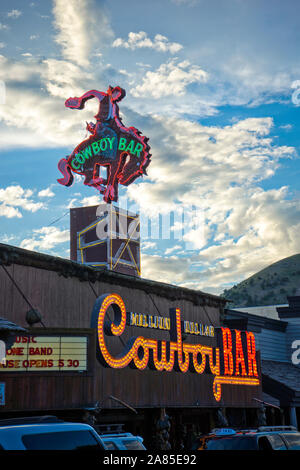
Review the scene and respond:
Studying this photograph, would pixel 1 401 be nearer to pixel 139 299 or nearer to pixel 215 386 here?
pixel 139 299

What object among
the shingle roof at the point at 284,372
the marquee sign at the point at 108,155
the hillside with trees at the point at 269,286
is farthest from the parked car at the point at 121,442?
the hillside with trees at the point at 269,286

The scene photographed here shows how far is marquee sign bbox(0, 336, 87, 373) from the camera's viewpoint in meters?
19.5

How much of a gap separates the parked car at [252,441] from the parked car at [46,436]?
5.11m

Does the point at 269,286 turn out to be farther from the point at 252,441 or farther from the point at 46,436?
the point at 46,436

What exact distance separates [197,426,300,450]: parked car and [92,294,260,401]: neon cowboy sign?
27.8ft

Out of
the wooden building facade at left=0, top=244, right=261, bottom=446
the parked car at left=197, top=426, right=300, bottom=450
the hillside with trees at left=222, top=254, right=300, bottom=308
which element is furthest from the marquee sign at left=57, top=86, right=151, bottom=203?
the hillside with trees at left=222, top=254, right=300, bottom=308

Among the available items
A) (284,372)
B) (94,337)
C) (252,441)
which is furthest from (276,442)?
(284,372)

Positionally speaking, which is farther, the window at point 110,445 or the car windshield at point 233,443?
the car windshield at point 233,443

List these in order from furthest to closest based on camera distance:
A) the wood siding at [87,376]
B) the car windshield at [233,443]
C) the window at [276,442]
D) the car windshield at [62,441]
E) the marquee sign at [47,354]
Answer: the wood siding at [87,376] → the marquee sign at [47,354] → the window at [276,442] → the car windshield at [233,443] → the car windshield at [62,441]

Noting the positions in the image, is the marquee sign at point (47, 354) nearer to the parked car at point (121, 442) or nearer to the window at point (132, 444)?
the parked car at point (121, 442)

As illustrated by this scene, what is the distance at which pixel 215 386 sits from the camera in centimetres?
2886

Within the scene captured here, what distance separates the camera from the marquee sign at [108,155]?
38.3 metres

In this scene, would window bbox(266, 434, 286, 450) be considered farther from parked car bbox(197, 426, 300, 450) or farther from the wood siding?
the wood siding
